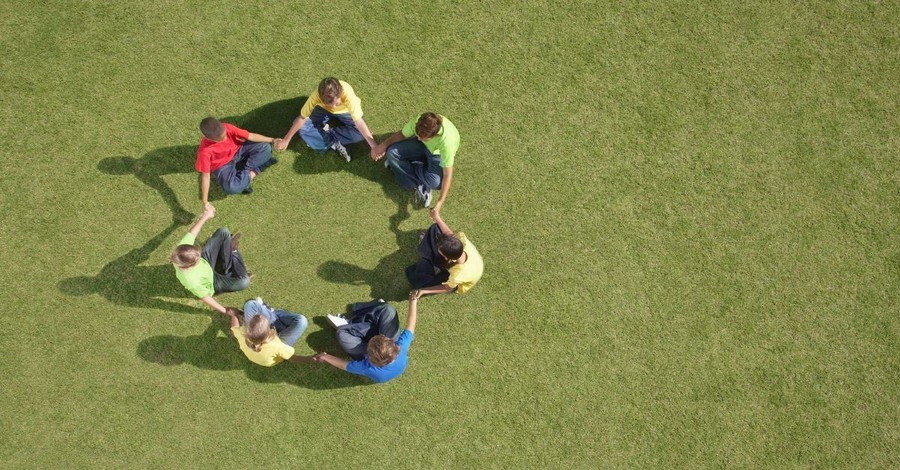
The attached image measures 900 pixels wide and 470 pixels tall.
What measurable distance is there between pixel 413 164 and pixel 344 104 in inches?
40.3

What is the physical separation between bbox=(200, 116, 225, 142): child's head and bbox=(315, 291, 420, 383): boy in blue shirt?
261 cm

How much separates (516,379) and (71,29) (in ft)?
22.4

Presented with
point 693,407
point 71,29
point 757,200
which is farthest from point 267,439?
point 757,200

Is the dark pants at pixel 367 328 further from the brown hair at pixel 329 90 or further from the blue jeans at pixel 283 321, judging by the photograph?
the brown hair at pixel 329 90

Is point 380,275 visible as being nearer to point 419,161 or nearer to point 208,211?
point 419,161

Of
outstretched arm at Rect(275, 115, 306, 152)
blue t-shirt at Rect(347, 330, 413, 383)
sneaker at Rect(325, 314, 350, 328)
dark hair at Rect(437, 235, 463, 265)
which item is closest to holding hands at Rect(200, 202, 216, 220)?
outstretched arm at Rect(275, 115, 306, 152)

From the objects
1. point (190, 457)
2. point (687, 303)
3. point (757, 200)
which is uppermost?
point (757, 200)

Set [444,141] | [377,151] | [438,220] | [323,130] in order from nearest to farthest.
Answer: [444,141]
[438,220]
[377,151]
[323,130]

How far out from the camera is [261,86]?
695cm

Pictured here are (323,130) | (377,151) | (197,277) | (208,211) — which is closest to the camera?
(197,277)

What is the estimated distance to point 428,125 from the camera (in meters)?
5.91

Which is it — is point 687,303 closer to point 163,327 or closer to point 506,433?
point 506,433

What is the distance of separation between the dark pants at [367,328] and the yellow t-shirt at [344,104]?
220 cm

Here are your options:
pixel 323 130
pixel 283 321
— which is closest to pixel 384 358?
pixel 283 321
